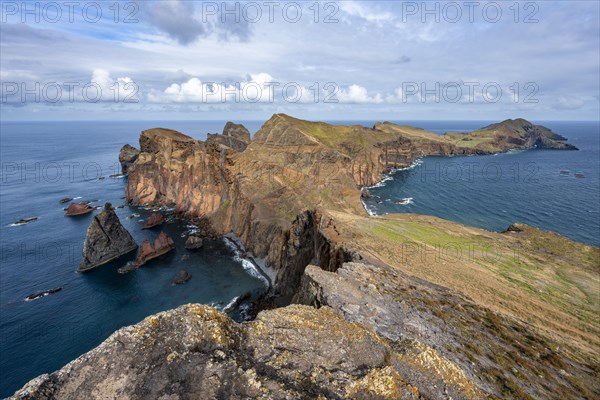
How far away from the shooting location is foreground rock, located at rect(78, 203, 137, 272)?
66062 millimetres

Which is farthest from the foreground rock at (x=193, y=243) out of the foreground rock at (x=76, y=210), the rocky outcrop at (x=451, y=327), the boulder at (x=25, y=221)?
the boulder at (x=25, y=221)

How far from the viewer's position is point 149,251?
68688 millimetres

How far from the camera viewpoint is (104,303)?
178 feet

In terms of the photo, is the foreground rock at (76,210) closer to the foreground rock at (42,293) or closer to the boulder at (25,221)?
the boulder at (25,221)

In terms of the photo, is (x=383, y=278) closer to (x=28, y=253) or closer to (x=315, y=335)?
(x=315, y=335)

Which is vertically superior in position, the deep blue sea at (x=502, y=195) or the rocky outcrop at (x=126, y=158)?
the rocky outcrop at (x=126, y=158)

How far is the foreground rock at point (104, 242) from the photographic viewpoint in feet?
217

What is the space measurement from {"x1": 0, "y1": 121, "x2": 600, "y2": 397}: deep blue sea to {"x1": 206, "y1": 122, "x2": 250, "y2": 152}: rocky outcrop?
50.2m

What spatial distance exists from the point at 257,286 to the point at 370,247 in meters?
26.9

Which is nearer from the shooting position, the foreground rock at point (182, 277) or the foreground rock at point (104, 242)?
the foreground rock at point (182, 277)

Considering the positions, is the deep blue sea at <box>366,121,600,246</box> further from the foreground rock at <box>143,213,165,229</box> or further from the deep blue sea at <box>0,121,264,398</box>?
the foreground rock at <box>143,213,165,229</box>

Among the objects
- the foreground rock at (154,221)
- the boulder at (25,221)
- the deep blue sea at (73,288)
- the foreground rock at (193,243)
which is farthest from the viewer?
the boulder at (25,221)

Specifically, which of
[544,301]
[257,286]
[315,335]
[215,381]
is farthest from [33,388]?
[257,286]

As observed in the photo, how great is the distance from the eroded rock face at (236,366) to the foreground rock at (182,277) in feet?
168
